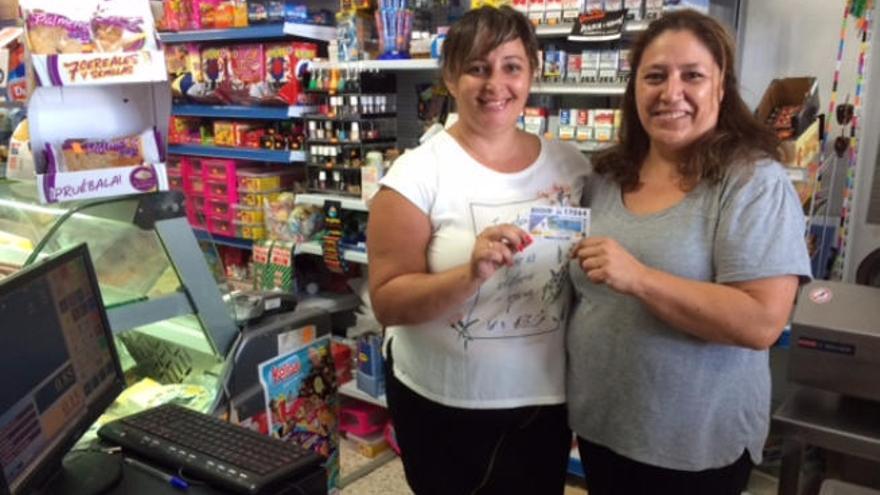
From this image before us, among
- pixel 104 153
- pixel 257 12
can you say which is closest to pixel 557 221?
pixel 104 153

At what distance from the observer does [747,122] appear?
1.40m

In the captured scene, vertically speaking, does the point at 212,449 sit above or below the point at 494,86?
below

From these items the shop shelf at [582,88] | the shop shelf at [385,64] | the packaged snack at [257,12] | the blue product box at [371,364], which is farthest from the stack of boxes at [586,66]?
the packaged snack at [257,12]

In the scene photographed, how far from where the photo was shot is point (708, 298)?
125cm

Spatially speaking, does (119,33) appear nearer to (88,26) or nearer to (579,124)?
(88,26)

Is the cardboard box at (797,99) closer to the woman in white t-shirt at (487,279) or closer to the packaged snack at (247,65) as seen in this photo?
the woman in white t-shirt at (487,279)

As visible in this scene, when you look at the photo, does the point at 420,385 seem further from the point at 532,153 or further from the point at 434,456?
the point at 532,153

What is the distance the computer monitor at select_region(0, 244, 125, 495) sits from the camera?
3.64 ft

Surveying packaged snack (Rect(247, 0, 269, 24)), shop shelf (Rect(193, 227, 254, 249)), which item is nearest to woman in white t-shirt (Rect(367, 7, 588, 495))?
packaged snack (Rect(247, 0, 269, 24))

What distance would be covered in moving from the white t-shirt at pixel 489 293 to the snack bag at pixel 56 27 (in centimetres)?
82

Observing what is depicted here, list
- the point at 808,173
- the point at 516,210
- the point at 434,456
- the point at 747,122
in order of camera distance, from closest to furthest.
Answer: the point at 747,122
the point at 516,210
the point at 434,456
the point at 808,173

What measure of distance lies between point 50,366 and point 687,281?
1.15m

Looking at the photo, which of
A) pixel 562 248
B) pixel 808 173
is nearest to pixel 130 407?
pixel 562 248

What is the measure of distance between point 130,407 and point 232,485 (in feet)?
2.36
